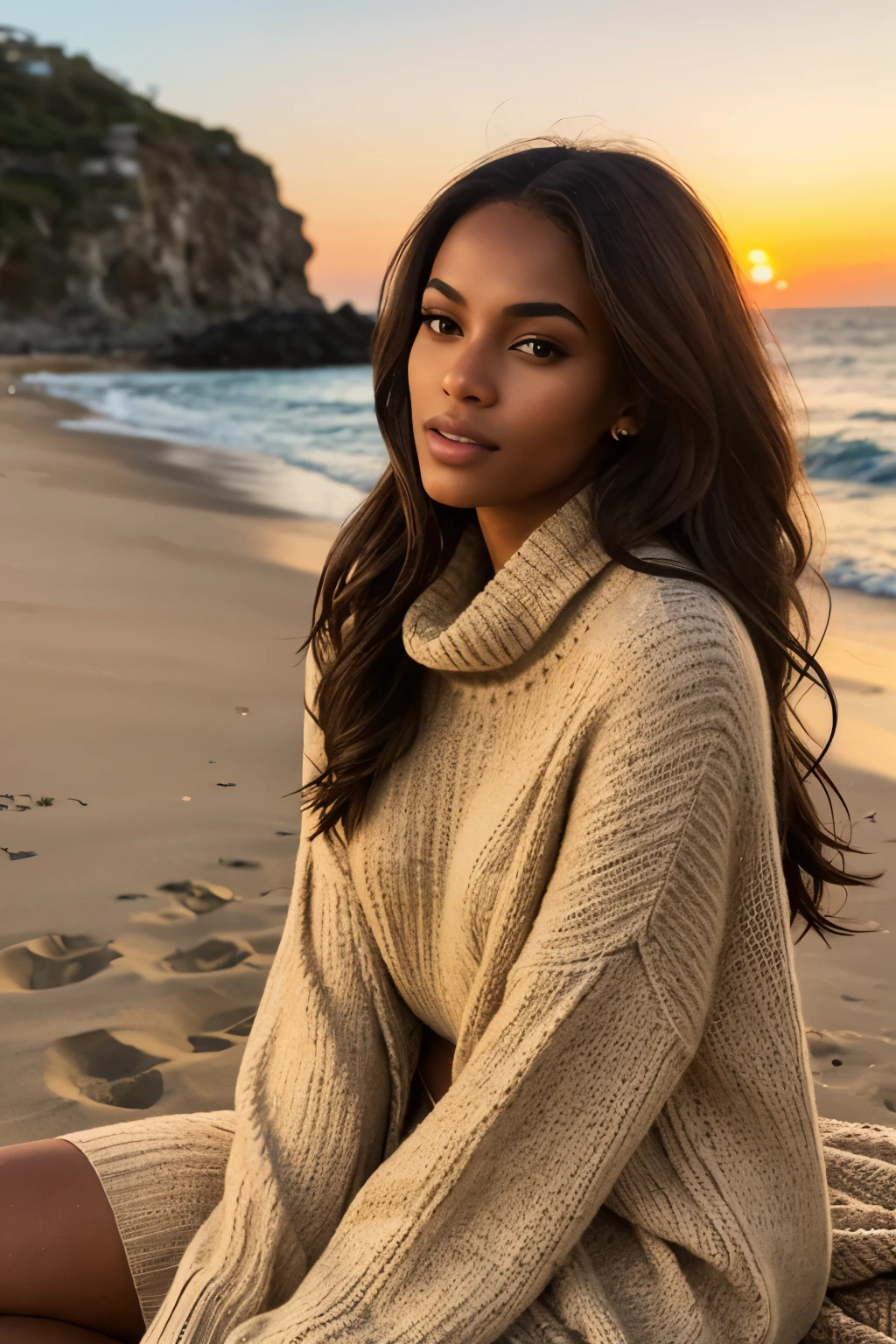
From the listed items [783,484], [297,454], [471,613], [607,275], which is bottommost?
[297,454]

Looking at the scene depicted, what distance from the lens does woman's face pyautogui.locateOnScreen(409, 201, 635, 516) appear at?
1.75 metres

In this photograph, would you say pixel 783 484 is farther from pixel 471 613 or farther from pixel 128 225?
pixel 128 225

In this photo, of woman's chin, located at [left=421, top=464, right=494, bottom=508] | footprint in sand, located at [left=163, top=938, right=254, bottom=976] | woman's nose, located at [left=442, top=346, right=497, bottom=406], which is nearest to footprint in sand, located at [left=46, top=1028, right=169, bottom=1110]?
footprint in sand, located at [left=163, top=938, right=254, bottom=976]

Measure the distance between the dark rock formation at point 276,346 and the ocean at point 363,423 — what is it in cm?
537

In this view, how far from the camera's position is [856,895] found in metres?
4.18

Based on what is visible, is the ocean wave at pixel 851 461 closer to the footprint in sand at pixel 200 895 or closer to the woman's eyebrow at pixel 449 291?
the footprint in sand at pixel 200 895

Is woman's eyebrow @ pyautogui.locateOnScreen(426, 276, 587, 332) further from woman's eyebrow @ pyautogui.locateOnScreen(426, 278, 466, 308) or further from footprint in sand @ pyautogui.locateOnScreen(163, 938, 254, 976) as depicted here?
footprint in sand @ pyautogui.locateOnScreen(163, 938, 254, 976)

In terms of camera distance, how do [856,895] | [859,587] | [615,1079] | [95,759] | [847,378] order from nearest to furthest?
[615,1079] < [856,895] < [95,759] < [859,587] < [847,378]

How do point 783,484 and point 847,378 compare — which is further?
point 847,378

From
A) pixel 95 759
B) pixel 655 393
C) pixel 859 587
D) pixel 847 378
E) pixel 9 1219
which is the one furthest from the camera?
pixel 847 378

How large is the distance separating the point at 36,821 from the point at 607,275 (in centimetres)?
306

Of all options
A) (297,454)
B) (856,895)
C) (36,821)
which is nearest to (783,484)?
(856,895)

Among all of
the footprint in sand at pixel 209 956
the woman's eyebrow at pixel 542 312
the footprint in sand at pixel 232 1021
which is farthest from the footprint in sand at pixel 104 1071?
the woman's eyebrow at pixel 542 312

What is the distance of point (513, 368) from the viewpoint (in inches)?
69.9
